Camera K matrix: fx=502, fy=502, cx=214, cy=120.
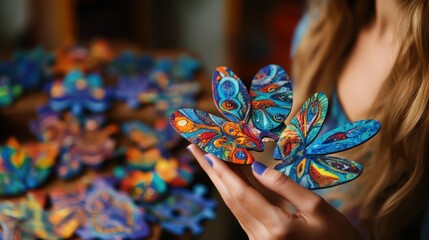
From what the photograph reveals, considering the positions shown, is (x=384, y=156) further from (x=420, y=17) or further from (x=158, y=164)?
(x=158, y=164)

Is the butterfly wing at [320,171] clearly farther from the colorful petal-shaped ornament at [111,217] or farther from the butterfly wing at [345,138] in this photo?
the colorful petal-shaped ornament at [111,217]

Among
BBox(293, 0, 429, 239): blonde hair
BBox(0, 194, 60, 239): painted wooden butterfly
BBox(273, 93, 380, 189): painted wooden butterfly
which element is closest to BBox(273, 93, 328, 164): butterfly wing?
BBox(273, 93, 380, 189): painted wooden butterfly

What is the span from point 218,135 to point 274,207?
10 centimetres

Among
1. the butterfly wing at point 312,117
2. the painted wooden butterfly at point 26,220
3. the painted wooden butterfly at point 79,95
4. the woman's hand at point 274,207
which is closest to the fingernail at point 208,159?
the woman's hand at point 274,207

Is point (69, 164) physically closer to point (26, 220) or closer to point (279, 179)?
point (26, 220)

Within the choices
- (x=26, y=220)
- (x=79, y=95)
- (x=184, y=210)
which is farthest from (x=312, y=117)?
(x=79, y=95)

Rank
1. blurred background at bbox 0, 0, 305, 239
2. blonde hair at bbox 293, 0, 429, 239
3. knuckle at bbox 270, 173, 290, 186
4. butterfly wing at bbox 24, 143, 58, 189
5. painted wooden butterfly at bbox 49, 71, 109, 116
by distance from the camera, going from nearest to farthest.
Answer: knuckle at bbox 270, 173, 290, 186, blonde hair at bbox 293, 0, 429, 239, butterfly wing at bbox 24, 143, 58, 189, painted wooden butterfly at bbox 49, 71, 109, 116, blurred background at bbox 0, 0, 305, 239

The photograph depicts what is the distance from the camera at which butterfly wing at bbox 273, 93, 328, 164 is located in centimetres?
52

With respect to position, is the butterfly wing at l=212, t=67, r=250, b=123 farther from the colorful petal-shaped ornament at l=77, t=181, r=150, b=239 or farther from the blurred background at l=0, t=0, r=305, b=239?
the blurred background at l=0, t=0, r=305, b=239

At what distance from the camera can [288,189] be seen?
1.55 feet

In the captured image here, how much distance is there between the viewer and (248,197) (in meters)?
0.49

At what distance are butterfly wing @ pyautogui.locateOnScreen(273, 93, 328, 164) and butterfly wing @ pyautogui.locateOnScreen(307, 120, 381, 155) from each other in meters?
0.01

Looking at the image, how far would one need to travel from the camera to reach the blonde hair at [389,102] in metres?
0.61

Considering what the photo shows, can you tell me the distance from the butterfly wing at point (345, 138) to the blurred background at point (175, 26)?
1.36m
